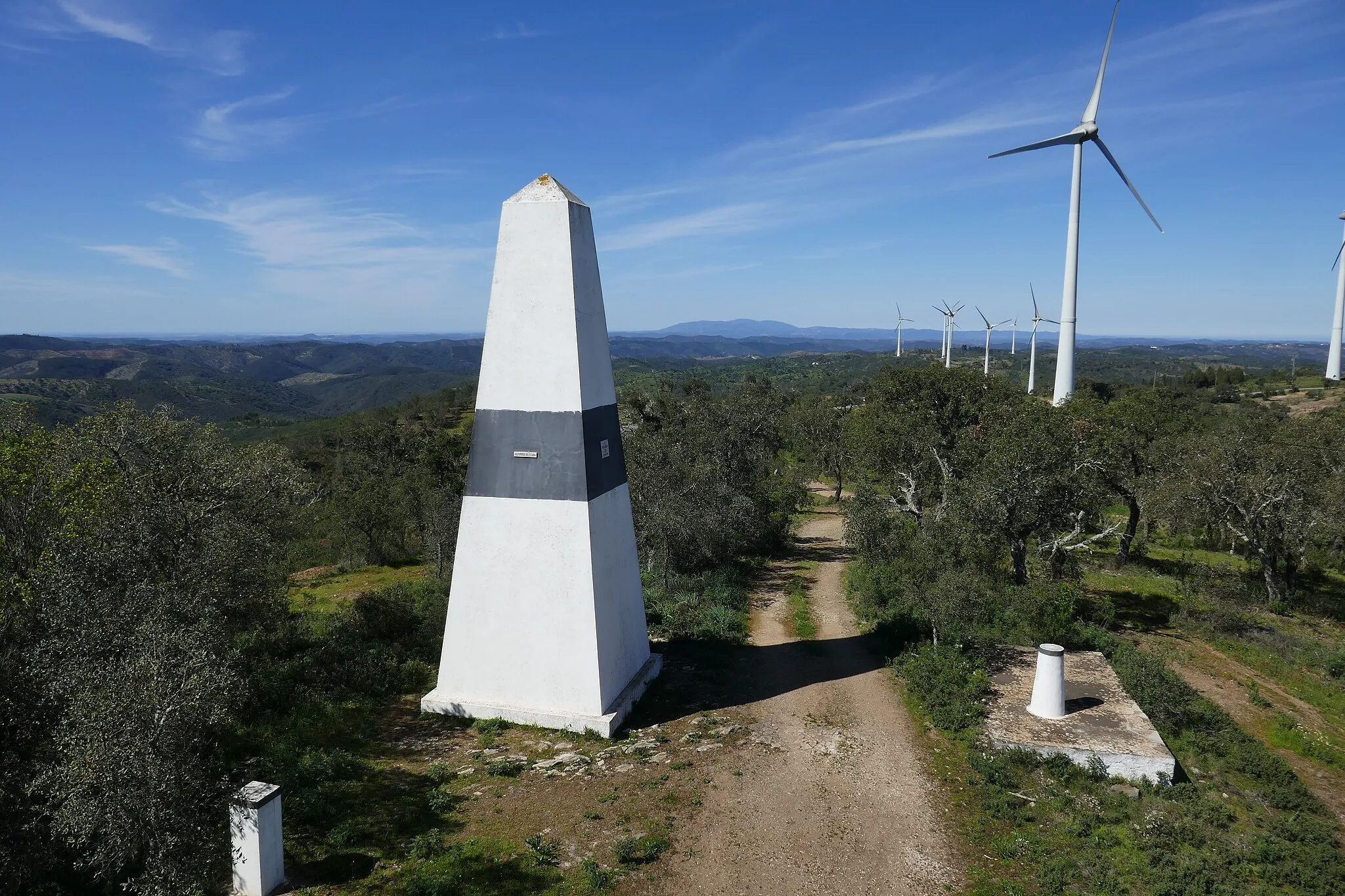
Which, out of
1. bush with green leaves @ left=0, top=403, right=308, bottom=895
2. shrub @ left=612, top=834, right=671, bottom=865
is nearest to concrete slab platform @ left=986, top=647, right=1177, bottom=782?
shrub @ left=612, top=834, right=671, bottom=865

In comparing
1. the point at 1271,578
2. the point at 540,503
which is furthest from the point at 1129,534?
the point at 540,503

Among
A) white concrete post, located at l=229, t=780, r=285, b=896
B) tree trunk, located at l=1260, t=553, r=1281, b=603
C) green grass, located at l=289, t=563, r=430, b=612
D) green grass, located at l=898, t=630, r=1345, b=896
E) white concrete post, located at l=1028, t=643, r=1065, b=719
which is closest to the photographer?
white concrete post, located at l=229, t=780, r=285, b=896

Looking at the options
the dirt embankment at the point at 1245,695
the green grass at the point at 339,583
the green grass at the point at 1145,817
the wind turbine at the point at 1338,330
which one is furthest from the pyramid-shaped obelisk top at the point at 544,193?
the wind turbine at the point at 1338,330

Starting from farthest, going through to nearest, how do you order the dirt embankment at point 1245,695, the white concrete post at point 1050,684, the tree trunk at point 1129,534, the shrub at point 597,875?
the tree trunk at point 1129,534 < the dirt embankment at point 1245,695 < the white concrete post at point 1050,684 < the shrub at point 597,875

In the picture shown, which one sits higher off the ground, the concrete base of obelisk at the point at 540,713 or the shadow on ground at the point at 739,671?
the concrete base of obelisk at the point at 540,713

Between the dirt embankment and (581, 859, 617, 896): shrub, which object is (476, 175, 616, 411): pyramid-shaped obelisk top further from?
the dirt embankment

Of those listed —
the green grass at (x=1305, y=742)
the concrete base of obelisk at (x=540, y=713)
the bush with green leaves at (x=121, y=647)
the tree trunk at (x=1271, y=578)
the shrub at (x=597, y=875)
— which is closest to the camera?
the bush with green leaves at (x=121, y=647)

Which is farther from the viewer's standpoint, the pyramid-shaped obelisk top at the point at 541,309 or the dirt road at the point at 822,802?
the pyramid-shaped obelisk top at the point at 541,309

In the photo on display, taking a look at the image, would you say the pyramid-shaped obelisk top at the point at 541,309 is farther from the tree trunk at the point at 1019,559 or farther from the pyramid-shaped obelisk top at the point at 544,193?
the tree trunk at the point at 1019,559
